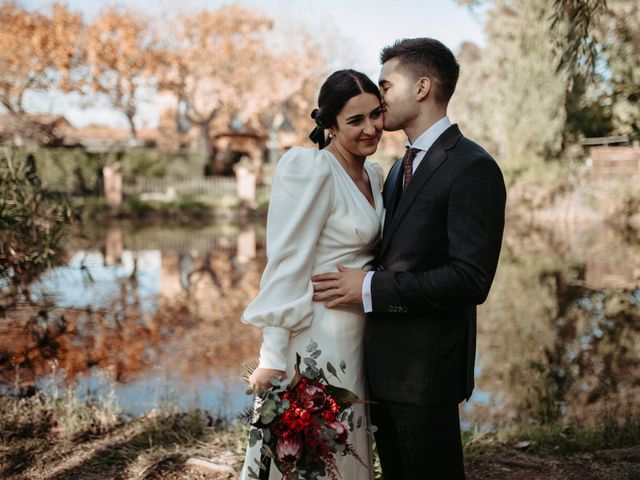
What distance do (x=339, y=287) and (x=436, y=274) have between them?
365 millimetres

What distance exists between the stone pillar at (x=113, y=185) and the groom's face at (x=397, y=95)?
74.8 ft

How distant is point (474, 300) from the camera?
2186 mm

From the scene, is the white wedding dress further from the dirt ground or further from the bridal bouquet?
the dirt ground

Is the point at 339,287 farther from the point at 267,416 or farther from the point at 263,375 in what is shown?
the point at 267,416

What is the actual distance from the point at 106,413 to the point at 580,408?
3.89 m

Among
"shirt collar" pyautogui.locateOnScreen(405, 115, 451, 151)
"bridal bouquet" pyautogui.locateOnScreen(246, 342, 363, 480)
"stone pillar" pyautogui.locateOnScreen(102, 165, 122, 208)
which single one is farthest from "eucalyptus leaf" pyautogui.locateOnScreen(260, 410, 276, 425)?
"stone pillar" pyautogui.locateOnScreen(102, 165, 122, 208)

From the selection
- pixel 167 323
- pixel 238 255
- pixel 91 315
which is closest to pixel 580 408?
pixel 167 323

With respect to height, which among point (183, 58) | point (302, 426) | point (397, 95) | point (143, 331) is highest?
point (183, 58)

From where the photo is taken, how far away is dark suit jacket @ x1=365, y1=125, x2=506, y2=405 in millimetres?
2107

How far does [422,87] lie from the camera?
2.31m

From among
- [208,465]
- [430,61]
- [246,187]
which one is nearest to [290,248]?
[430,61]

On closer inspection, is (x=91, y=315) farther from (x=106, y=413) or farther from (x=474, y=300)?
(x=474, y=300)

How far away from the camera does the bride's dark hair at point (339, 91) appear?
2.33 metres

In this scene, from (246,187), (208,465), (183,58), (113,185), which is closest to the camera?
(208,465)
